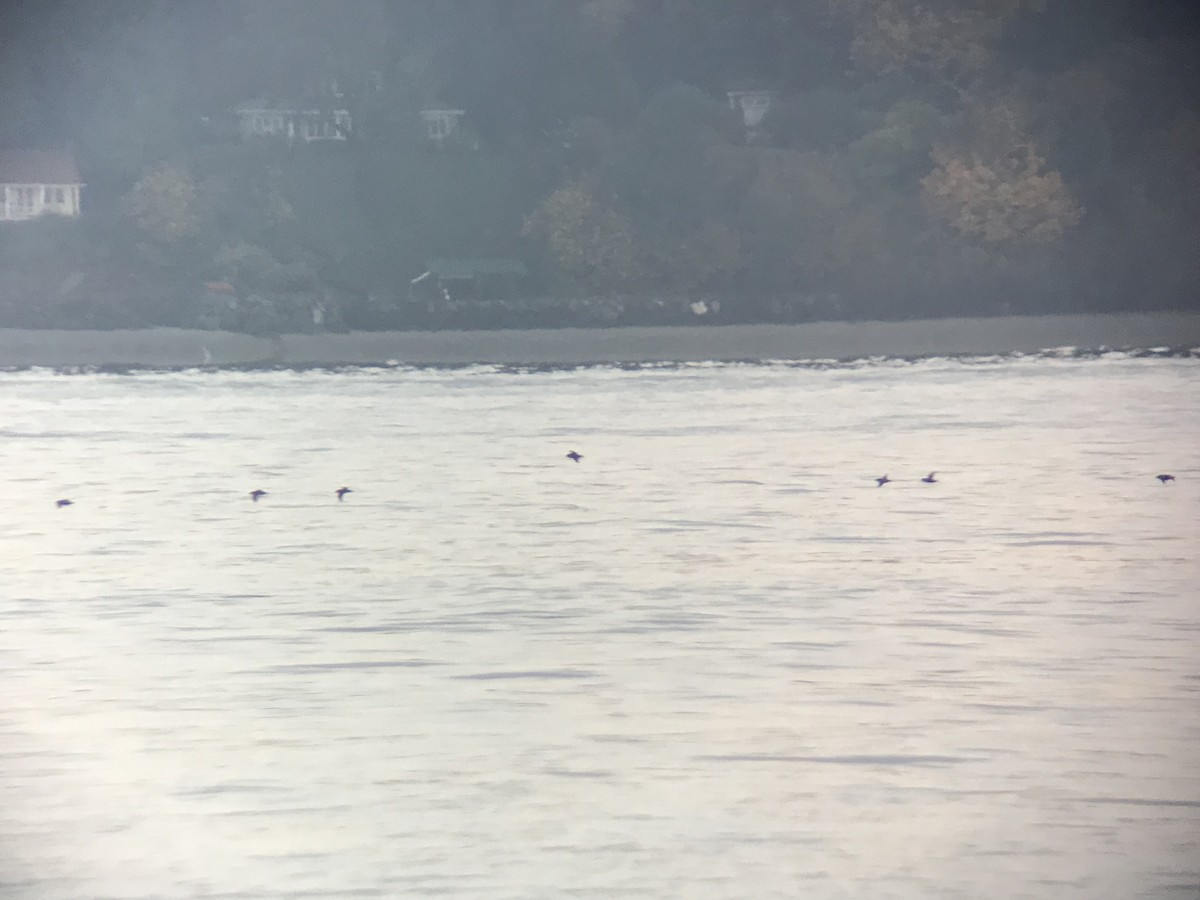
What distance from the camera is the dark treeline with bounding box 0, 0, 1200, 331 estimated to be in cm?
1622

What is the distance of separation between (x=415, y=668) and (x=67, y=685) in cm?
74

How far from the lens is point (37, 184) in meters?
16.7

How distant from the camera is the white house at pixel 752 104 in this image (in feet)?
55.2

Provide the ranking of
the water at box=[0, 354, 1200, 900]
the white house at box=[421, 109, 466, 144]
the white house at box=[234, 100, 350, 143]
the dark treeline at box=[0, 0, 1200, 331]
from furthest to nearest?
the white house at box=[234, 100, 350, 143]
the white house at box=[421, 109, 466, 144]
the dark treeline at box=[0, 0, 1200, 331]
the water at box=[0, 354, 1200, 900]

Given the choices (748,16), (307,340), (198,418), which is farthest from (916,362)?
A: (198,418)

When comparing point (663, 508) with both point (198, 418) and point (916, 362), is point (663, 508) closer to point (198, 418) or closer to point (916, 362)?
point (198, 418)

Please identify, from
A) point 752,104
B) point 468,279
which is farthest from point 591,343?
point 752,104

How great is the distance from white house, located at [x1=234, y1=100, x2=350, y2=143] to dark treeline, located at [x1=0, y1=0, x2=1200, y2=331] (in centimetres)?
13

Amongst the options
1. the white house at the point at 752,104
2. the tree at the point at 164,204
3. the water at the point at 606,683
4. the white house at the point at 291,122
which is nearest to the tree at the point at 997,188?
the white house at the point at 752,104

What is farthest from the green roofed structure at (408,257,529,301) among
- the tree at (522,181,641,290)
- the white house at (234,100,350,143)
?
the white house at (234,100,350,143)

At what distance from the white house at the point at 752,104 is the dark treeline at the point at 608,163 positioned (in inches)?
3.5

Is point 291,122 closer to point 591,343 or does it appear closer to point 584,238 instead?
point 584,238

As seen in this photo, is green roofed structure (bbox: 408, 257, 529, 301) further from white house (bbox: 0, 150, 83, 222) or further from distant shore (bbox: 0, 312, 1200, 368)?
white house (bbox: 0, 150, 83, 222)

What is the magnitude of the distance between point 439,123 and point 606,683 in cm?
1547
